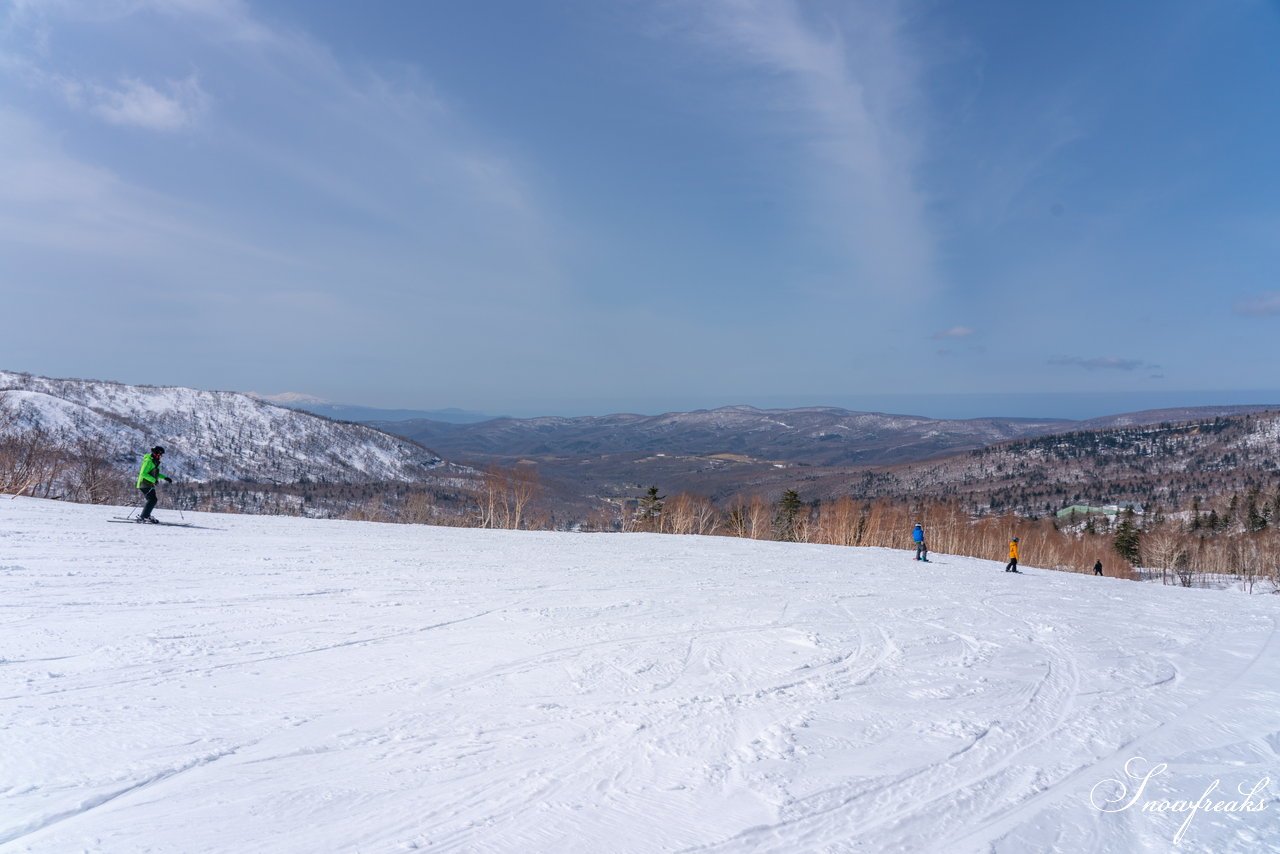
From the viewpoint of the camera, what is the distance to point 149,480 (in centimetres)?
1463

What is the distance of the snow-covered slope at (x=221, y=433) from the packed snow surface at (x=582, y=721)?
12034cm

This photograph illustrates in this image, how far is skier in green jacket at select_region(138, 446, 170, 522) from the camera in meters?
14.1

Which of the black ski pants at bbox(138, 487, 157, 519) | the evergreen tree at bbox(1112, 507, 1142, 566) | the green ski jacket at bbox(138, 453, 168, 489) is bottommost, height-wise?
the evergreen tree at bbox(1112, 507, 1142, 566)

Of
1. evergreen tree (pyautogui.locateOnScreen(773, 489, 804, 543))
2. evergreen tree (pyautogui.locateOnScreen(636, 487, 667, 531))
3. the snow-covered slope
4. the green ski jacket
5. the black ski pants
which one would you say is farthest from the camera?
the snow-covered slope

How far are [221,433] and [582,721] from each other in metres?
171

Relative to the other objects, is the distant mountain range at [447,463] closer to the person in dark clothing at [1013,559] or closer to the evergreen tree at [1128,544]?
the evergreen tree at [1128,544]

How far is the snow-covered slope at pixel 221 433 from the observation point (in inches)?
4651

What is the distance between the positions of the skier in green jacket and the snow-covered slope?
109924 mm

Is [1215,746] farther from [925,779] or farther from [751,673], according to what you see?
[751,673]

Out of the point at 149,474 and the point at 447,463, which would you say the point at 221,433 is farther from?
the point at 149,474
